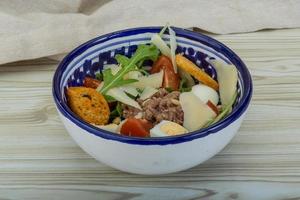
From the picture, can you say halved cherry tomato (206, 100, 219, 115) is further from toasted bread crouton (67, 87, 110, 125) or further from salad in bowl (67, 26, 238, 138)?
toasted bread crouton (67, 87, 110, 125)

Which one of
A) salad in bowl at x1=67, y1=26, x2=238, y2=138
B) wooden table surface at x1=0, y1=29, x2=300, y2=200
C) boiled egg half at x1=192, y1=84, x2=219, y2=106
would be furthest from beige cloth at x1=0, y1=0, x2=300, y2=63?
boiled egg half at x1=192, y1=84, x2=219, y2=106

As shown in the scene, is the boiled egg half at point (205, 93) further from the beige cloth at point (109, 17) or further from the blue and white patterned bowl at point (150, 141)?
the beige cloth at point (109, 17)

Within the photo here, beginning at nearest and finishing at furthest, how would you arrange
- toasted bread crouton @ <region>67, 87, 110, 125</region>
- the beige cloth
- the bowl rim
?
the bowl rim, toasted bread crouton @ <region>67, 87, 110, 125</region>, the beige cloth

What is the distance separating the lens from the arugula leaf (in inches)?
30.0

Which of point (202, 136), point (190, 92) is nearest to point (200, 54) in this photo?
point (190, 92)

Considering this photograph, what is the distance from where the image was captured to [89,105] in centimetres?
73

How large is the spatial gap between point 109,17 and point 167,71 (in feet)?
0.92

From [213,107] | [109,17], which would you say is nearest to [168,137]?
[213,107]

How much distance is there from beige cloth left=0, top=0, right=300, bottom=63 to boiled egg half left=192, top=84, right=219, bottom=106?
0.29 metres

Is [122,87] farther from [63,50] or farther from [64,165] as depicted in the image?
[63,50]

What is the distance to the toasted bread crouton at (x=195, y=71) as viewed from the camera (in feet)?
2.60

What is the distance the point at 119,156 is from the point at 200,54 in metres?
0.25

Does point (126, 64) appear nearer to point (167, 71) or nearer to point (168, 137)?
point (167, 71)

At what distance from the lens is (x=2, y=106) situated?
2.80ft
